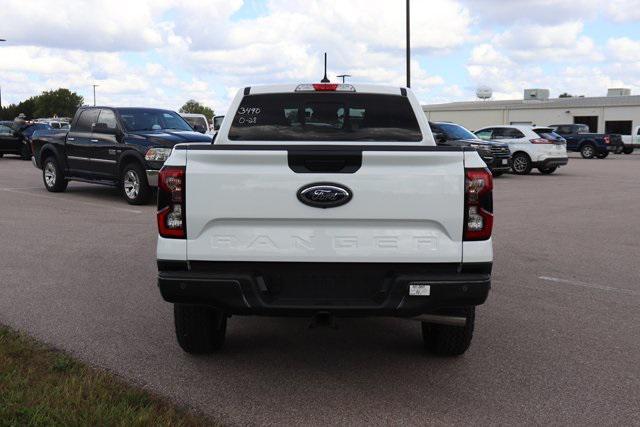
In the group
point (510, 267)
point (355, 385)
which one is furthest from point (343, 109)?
point (510, 267)

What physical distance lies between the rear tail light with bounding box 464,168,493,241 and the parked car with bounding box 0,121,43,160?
89.8 ft

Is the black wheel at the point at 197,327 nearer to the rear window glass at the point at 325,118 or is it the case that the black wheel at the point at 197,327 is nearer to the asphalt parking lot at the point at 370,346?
the asphalt parking lot at the point at 370,346

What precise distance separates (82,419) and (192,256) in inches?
40.3

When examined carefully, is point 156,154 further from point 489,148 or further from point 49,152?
point 489,148

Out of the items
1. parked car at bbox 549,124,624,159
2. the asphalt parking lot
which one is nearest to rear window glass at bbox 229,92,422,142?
the asphalt parking lot

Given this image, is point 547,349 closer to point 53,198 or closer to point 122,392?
point 122,392

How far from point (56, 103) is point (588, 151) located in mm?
113899

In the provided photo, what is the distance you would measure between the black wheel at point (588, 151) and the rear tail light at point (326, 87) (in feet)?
103

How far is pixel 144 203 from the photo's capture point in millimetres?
13102

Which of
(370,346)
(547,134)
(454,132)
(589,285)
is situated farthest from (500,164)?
(370,346)

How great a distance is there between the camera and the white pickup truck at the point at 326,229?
3852 millimetres

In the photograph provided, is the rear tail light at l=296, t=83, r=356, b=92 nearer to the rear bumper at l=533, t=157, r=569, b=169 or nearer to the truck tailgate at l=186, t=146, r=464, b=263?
the truck tailgate at l=186, t=146, r=464, b=263

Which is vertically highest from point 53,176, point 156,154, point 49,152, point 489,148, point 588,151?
point 156,154

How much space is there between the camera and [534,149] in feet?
72.5
